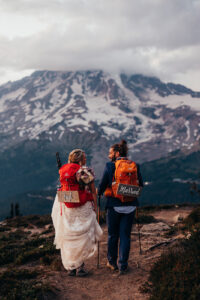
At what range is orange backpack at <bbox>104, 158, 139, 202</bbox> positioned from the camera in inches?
363

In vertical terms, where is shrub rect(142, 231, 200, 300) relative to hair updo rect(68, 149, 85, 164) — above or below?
below

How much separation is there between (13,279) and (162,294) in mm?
4369

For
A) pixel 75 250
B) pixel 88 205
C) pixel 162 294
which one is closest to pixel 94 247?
pixel 75 250

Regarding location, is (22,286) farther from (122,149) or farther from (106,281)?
(122,149)

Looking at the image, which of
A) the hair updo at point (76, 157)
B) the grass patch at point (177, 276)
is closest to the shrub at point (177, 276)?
the grass patch at point (177, 276)

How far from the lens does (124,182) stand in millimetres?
9281

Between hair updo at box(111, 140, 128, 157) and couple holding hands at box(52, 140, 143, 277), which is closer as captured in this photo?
couple holding hands at box(52, 140, 143, 277)

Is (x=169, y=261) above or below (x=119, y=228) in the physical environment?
below

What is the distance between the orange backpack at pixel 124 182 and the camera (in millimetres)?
9211

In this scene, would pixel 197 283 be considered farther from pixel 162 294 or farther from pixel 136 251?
pixel 136 251

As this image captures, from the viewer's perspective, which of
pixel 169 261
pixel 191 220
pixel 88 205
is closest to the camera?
pixel 169 261

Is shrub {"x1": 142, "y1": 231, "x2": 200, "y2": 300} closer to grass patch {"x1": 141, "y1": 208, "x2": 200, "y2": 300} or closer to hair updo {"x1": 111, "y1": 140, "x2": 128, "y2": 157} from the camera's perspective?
grass patch {"x1": 141, "y1": 208, "x2": 200, "y2": 300}

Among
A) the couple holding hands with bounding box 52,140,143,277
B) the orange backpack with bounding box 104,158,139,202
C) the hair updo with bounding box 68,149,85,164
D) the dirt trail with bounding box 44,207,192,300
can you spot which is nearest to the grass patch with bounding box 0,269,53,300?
the dirt trail with bounding box 44,207,192,300

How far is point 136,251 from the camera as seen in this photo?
11.9m
